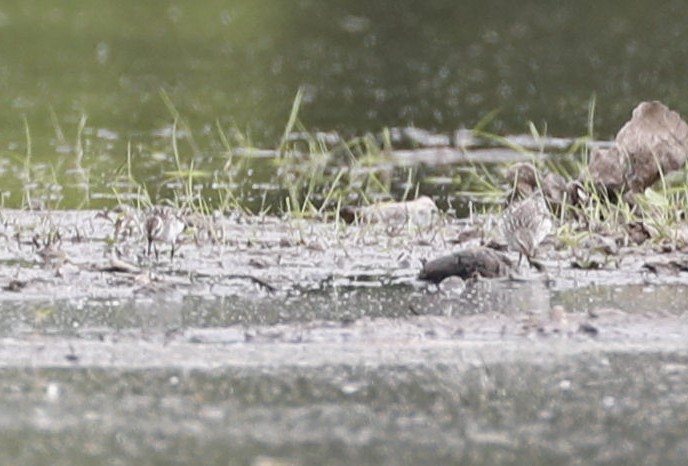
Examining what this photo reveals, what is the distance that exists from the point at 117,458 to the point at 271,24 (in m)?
9.71

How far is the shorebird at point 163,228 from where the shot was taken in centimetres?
454

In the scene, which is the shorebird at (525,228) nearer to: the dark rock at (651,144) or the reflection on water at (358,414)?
the dark rock at (651,144)

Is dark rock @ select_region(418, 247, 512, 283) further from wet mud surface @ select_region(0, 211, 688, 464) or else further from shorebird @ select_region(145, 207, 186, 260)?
shorebird @ select_region(145, 207, 186, 260)

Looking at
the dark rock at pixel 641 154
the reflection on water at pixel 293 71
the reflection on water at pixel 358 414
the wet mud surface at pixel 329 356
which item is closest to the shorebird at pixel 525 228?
the wet mud surface at pixel 329 356

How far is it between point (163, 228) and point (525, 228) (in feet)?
3.26

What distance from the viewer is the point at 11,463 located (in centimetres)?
260

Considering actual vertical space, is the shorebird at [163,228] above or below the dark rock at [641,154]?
below

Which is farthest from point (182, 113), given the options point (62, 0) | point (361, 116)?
point (62, 0)

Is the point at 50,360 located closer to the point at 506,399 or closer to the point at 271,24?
the point at 506,399

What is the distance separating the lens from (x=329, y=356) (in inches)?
133

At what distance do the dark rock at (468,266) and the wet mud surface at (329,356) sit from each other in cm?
4

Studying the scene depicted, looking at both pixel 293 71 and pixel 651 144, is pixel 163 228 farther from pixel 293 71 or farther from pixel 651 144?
pixel 293 71

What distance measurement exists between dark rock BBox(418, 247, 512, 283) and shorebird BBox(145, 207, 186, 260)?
2.41 feet

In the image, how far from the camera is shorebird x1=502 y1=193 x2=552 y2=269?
436 centimetres
